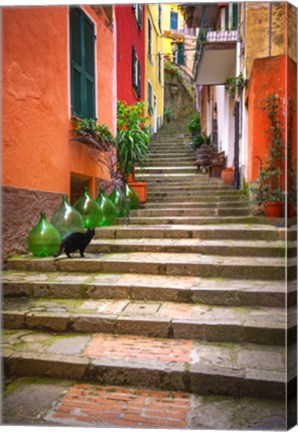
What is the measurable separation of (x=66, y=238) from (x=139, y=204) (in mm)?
2117

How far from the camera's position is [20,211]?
1.84m

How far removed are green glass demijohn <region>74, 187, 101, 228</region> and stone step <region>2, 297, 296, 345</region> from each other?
77 centimetres

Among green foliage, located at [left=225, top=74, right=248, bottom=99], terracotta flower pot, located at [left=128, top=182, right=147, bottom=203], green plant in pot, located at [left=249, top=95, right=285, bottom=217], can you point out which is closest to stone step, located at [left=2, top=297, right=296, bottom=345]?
green plant in pot, located at [left=249, top=95, right=285, bottom=217]

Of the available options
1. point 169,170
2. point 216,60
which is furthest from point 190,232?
point 216,60

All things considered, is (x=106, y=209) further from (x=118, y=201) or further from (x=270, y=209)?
(x=270, y=209)

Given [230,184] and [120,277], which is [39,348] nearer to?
[120,277]

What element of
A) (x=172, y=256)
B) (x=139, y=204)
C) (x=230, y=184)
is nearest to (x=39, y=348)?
(x=172, y=256)

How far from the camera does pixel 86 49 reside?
2.47 metres

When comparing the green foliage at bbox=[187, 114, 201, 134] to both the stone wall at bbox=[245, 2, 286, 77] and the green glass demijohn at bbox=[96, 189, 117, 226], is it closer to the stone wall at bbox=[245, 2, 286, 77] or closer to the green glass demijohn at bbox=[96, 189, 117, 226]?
the stone wall at bbox=[245, 2, 286, 77]

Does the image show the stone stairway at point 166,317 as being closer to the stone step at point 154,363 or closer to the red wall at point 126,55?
the stone step at point 154,363

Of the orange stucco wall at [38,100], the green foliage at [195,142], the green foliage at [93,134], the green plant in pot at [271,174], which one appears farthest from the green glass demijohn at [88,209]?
the green foliage at [195,142]

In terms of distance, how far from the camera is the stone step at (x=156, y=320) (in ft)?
5.46

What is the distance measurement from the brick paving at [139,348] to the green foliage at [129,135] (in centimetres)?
207

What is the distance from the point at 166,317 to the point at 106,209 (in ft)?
4.69
